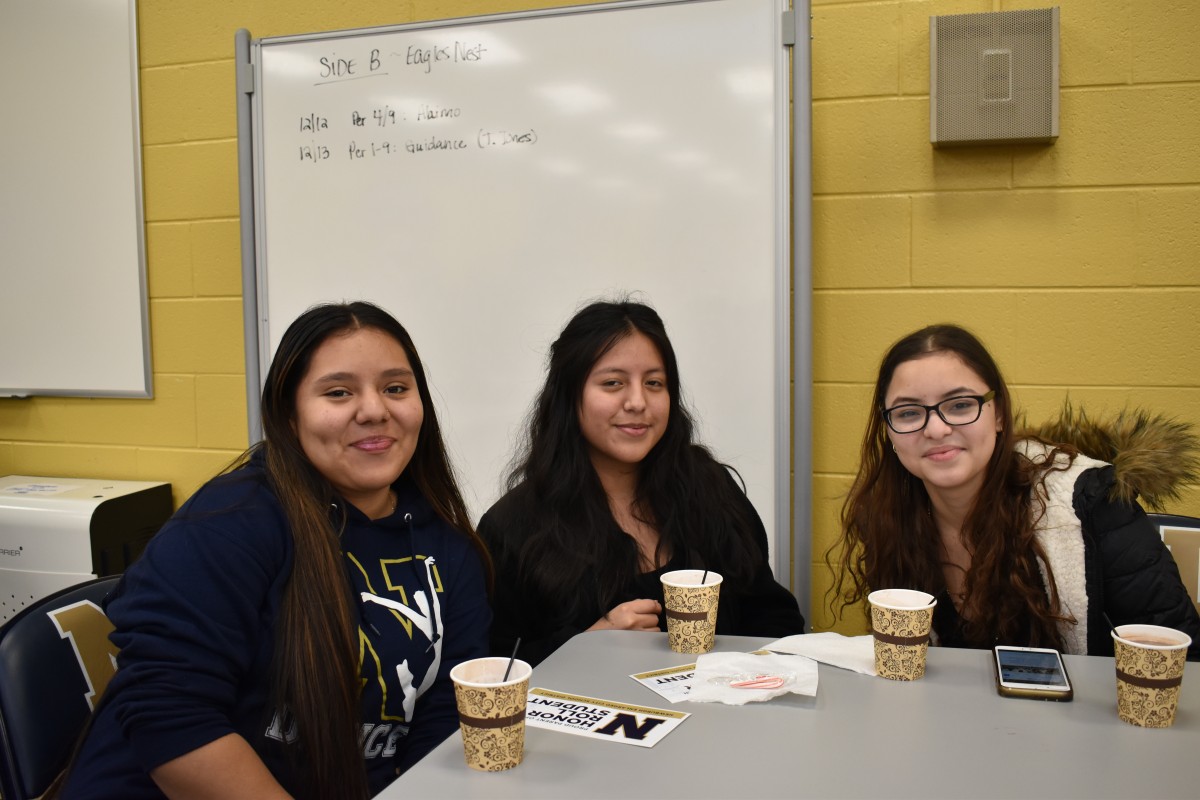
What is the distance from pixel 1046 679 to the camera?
1204 mm

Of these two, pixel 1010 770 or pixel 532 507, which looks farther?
pixel 532 507

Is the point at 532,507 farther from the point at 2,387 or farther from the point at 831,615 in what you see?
the point at 2,387

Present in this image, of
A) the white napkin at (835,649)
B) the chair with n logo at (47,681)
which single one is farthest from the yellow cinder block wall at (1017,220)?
the chair with n logo at (47,681)

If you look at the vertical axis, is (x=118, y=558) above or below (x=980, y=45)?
below

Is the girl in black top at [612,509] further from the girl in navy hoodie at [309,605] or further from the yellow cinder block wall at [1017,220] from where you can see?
the yellow cinder block wall at [1017,220]

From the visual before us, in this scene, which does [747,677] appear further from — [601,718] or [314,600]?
[314,600]

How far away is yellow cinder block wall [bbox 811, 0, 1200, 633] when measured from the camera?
7.44 feet

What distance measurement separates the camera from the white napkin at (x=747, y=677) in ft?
3.94

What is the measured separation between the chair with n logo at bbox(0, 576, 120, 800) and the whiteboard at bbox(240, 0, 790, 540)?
4.05 ft

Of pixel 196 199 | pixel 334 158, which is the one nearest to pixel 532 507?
pixel 334 158

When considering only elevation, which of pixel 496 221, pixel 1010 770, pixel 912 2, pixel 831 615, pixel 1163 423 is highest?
pixel 912 2

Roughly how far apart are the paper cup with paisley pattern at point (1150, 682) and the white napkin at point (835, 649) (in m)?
0.31

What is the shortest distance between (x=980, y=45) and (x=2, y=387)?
3.22m

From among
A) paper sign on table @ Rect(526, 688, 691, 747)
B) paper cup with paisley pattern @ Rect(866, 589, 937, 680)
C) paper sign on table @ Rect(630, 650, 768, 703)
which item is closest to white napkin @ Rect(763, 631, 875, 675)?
paper cup with paisley pattern @ Rect(866, 589, 937, 680)
